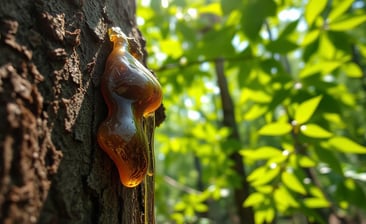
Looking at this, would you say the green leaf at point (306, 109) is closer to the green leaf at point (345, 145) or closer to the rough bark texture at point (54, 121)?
the green leaf at point (345, 145)

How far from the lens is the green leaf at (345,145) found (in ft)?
3.42

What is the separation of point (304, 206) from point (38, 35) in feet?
3.91

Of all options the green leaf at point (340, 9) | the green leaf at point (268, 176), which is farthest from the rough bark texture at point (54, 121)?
the green leaf at point (340, 9)

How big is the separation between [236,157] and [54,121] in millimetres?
1816

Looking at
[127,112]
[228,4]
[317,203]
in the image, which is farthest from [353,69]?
[127,112]

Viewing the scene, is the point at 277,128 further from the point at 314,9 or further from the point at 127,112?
the point at 127,112

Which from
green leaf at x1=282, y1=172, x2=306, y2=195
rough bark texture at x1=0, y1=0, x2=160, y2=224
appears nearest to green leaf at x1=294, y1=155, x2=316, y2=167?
green leaf at x1=282, y1=172, x2=306, y2=195

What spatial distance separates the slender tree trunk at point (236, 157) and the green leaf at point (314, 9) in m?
0.80

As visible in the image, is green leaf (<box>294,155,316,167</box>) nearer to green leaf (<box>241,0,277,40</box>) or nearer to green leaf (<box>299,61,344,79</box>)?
green leaf (<box>299,61,344,79</box>)

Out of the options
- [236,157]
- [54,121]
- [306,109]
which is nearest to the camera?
[54,121]

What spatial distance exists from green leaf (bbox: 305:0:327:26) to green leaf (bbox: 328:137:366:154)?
0.42 meters

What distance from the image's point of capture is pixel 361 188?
1.25 m

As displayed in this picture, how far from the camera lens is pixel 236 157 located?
212cm

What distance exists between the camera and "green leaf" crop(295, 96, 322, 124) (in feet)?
3.21
